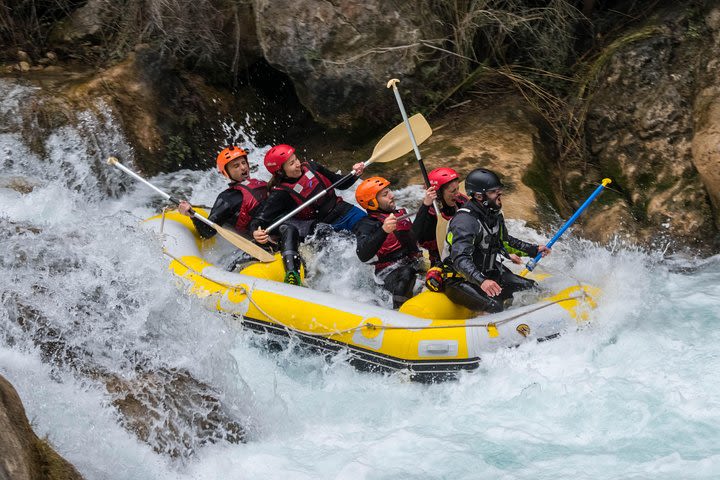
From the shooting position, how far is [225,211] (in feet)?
22.1

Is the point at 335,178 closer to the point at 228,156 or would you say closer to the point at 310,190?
the point at 310,190

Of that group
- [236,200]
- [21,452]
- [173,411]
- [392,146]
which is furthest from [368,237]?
[21,452]

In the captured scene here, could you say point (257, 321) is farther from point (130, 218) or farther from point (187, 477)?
point (130, 218)

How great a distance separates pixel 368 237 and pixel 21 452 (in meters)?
3.00

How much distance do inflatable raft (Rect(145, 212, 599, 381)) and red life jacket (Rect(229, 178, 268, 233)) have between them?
85 cm

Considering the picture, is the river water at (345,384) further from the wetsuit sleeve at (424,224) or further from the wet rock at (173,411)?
the wetsuit sleeve at (424,224)

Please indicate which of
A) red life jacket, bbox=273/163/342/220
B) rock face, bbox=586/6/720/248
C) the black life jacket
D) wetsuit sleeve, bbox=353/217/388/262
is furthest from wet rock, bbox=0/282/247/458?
rock face, bbox=586/6/720/248

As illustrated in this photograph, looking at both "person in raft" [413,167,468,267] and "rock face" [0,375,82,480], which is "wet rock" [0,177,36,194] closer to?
"person in raft" [413,167,468,267]

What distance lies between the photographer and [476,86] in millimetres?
8594

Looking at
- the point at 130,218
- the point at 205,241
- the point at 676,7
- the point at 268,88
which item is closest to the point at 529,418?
the point at 205,241

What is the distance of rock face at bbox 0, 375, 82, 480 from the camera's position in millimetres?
3229

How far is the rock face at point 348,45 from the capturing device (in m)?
8.30

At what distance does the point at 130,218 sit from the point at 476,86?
3.79 m

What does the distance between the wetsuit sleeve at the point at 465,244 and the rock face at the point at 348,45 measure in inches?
137
